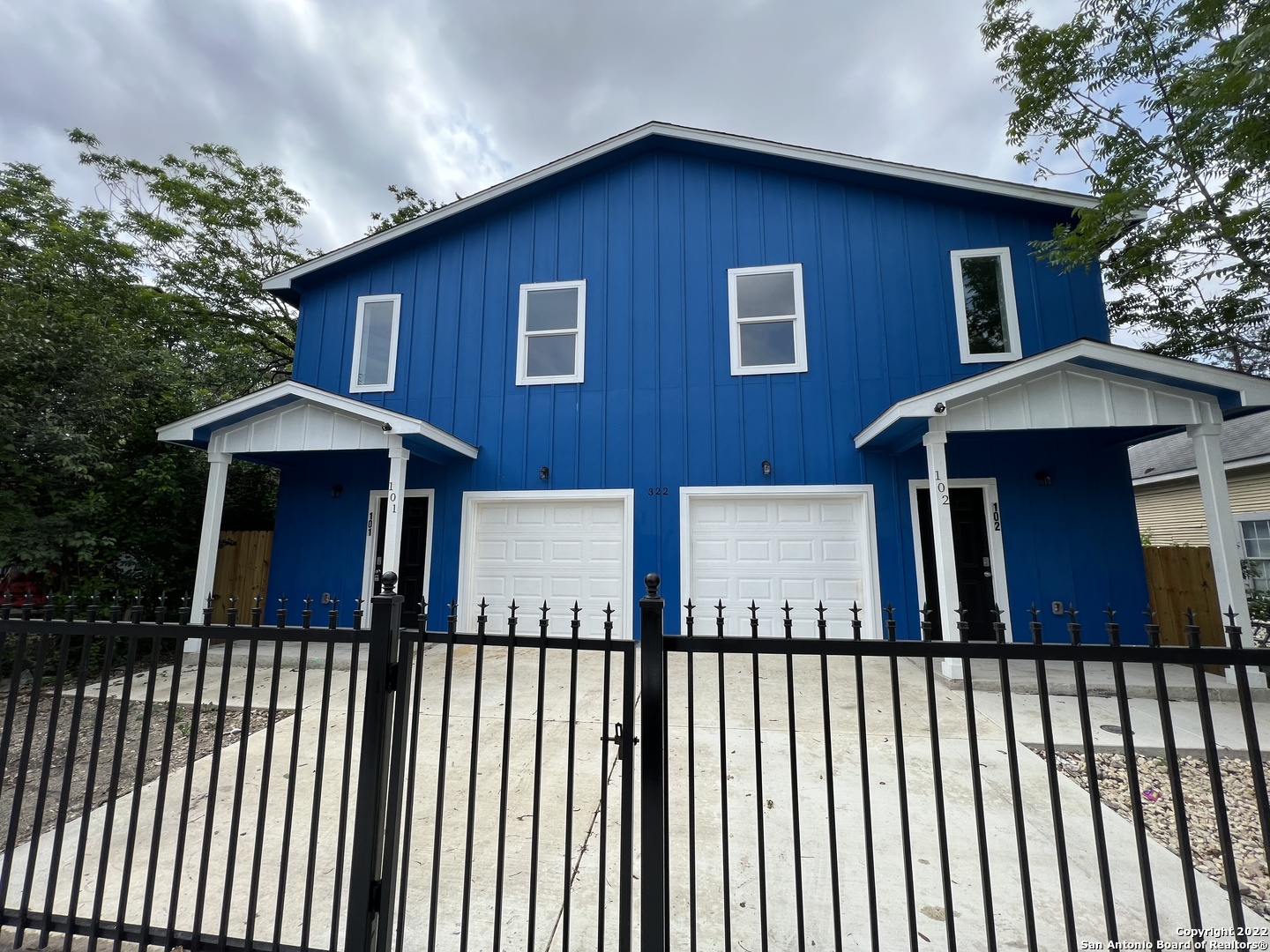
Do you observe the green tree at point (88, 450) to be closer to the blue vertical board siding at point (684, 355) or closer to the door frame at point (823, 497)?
the blue vertical board siding at point (684, 355)

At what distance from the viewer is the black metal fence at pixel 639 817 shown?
1.77m

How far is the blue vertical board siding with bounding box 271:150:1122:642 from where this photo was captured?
6711 millimetres

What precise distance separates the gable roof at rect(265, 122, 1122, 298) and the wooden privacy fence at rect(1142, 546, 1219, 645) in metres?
4.58

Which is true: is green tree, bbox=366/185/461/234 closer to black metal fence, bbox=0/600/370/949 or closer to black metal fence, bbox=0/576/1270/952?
black metal fence, bbox=0/576/1270/952

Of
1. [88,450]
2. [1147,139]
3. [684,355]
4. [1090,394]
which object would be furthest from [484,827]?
[1147,139]

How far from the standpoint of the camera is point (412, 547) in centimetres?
764

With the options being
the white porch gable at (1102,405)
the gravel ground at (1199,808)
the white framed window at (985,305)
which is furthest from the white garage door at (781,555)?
the gravel ground at (1199,808)

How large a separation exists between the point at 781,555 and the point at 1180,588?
4840mm

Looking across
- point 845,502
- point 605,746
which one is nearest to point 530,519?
point 845,502

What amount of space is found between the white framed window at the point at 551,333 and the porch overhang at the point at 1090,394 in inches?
183

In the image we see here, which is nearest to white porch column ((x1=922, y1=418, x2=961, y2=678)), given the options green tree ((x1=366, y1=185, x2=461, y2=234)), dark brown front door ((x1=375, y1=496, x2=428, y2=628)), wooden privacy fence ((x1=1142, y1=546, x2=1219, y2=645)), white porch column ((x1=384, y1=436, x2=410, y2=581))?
wooden privacy fence ((x1=1142, y1=546, x2=1219, y2=645))

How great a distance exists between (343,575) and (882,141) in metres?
13.6

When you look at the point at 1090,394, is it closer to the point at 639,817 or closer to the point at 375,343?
the point at 639,817

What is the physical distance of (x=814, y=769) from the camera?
3.44m
